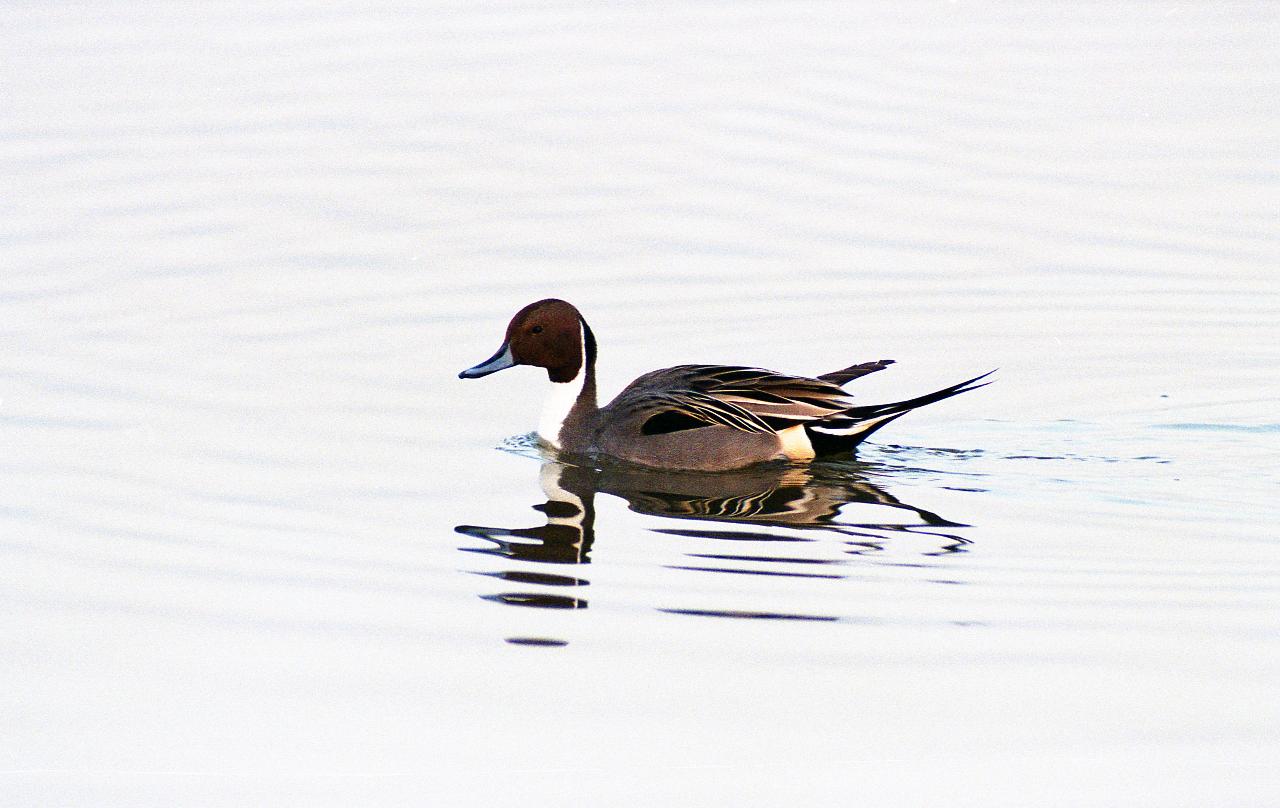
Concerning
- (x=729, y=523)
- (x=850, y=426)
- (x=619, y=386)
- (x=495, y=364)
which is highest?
(x=495, y=364)

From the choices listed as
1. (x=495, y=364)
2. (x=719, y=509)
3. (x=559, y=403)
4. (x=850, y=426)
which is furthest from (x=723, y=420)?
(x=495, y=364)

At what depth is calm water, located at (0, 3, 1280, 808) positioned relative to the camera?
16.4 feet

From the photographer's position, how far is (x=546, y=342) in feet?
28.9

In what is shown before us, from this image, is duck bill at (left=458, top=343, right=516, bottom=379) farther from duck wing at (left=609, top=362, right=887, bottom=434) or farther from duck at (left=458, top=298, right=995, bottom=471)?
duck wing at (left=609, top=362, right=887, bottom=434)

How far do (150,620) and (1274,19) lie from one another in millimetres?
14105

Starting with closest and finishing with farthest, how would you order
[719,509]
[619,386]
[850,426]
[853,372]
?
1. [719,509]
2. [850,426]
3. [853,372]
4. [619,386]

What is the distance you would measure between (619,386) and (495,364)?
2.70 ft

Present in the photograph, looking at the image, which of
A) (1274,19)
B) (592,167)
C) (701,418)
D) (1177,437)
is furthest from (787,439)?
(1274,19)

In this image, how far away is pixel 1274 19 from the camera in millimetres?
17359

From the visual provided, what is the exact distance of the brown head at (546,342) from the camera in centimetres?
880

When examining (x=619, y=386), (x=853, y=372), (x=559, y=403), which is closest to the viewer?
(x=853, y=372)

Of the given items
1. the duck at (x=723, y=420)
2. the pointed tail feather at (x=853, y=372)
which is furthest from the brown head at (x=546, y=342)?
the pointed tail feather at (x=853, y=372)

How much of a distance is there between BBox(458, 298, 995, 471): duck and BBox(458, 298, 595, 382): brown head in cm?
24

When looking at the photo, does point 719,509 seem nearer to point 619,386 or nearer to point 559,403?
point 559,403
